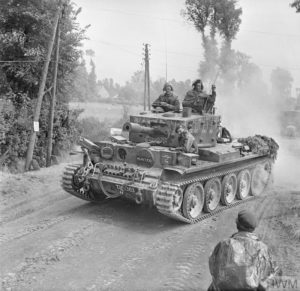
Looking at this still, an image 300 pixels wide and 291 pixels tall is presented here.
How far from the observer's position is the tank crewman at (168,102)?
13.4m

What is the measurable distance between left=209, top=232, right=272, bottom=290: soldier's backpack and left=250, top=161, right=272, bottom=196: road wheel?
32.7ft

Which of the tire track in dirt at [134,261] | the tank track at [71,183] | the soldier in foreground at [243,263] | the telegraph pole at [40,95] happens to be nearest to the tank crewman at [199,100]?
the tank track at [71,183]

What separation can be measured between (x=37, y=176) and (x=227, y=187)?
6.67m

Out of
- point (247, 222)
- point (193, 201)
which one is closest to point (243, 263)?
point (247, 222)

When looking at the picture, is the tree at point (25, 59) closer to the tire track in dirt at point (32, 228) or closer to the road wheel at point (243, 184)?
the tire track in dirt at point (32, 228)

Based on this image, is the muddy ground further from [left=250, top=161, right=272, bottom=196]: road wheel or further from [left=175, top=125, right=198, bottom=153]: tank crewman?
[left=175, top=125, right=198, bottom=153]: tank crewman

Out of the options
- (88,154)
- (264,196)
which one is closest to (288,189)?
(264,196)

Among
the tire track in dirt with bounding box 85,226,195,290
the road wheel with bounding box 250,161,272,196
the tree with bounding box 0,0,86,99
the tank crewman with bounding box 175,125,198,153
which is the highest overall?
the tree with bounding box 0,0,86,99

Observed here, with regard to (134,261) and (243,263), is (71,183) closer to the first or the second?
(134,261)

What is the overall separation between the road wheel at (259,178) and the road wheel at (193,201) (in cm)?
372

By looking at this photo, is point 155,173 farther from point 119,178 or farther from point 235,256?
point 235,256

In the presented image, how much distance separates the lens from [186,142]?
35.4 ft

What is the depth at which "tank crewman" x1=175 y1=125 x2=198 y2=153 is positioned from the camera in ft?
35.3

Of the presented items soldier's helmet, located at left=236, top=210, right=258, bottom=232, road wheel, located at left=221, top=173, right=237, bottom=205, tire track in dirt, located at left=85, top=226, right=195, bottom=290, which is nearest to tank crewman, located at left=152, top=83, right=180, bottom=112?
road wheel, located at left=221, top=173, right=237, bottom=205
